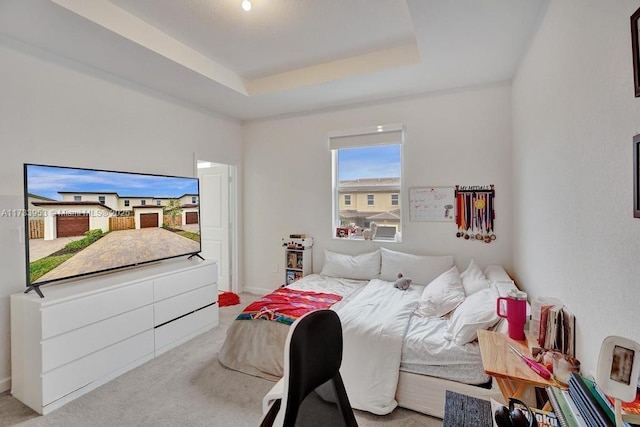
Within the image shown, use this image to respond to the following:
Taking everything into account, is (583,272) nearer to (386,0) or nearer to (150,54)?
(386,0)

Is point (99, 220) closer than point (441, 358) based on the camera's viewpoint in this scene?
No

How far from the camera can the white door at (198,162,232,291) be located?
15.3 feet

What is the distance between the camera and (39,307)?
2053 millimetres

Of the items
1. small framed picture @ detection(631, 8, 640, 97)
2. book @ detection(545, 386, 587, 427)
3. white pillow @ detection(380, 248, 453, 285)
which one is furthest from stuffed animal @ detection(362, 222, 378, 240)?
small framed picture @ detection(631, 8, 640, 97)

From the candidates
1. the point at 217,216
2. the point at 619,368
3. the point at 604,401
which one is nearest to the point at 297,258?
the point at 217,216

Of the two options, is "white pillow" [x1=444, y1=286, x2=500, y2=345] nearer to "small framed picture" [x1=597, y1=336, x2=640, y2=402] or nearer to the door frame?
"small framed picture" [x1=597, y1=336, x2=640, y2=402]

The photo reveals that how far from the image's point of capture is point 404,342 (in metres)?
2.12

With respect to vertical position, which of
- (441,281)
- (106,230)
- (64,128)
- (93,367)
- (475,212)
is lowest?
(93,367)

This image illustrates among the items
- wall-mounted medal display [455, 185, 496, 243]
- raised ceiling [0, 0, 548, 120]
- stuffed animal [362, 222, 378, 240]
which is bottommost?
stuffed animal [362, 222, 378, 240]

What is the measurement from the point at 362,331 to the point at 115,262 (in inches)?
89.8

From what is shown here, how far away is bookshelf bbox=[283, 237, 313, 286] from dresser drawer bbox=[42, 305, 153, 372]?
1841 mm

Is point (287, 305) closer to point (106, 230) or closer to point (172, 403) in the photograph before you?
point (172, 403)

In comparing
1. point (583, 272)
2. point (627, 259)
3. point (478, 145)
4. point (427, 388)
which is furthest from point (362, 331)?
point (478, 145)

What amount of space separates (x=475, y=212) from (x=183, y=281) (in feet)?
10.6
